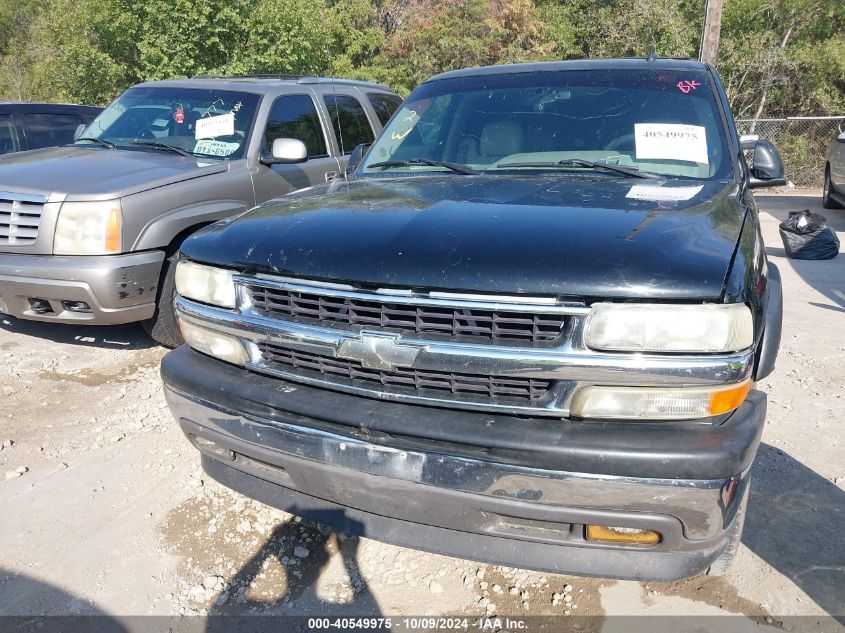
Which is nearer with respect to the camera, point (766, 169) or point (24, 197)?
point (766, 169)

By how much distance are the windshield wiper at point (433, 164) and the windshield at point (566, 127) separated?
0.04ft

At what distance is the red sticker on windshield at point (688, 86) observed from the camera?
11.6 feet

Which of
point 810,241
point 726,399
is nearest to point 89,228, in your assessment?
point 726,399

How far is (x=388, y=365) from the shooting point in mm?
2234

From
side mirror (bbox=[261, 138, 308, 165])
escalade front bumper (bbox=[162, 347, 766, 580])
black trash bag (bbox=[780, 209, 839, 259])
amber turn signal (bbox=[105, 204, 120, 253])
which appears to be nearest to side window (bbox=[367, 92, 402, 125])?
side mirror (bbox=[261, 138, 308, 165])

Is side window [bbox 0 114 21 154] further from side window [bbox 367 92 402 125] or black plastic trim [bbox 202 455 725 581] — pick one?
black plastic trim [bbox 202 455 725 581]

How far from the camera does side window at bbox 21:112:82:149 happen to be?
778 centimetres

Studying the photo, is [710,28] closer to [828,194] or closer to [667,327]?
[828,194]

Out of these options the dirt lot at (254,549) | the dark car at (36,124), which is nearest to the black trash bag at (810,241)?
the dirt lot at (254,549)

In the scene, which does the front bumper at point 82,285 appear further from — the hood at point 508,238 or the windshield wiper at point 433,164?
the hood at point 508,238

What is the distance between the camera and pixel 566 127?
352cm

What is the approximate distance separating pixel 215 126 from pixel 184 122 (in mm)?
320

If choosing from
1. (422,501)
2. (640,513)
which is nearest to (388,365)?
(422,501)

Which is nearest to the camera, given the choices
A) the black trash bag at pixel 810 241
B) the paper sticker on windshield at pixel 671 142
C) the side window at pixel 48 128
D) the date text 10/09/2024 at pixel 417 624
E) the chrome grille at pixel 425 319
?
the chrome grille at pixel 425 319
